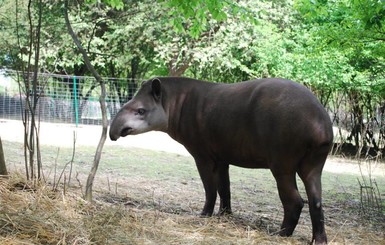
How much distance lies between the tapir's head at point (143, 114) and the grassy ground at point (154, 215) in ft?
2.54

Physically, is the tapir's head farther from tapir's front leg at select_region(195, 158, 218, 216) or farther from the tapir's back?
tapir's front leg at select_region(195, 158, 218, 216)

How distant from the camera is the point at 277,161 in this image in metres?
5.18

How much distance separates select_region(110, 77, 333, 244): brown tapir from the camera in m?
5.05

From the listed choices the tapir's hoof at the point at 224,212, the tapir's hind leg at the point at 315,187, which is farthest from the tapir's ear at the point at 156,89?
the tapir's hind leg at the point at 315,187

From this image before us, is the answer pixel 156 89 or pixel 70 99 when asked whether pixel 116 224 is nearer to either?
pixel 156 89

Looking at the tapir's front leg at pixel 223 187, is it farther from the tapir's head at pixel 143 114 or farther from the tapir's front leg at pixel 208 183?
the tapir's head at pixel 143 114

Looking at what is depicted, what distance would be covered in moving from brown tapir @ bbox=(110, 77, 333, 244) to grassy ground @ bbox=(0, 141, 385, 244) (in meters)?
0.50

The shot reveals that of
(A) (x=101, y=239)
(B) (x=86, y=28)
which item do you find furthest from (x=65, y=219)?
(B) (x=86, y=28)

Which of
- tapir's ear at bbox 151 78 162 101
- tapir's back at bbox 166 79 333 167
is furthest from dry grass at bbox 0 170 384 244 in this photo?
tapir's ear at bbox 151 78 162 101

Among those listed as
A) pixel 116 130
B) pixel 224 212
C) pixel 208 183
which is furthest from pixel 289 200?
pixel 116 130

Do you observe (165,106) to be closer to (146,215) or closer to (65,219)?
(146,215)

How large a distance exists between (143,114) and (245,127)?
1408 millimetres

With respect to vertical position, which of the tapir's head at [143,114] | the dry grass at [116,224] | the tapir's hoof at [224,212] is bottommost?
the tapir's hoof at [224,212]

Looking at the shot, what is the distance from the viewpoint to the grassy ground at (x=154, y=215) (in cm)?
432
